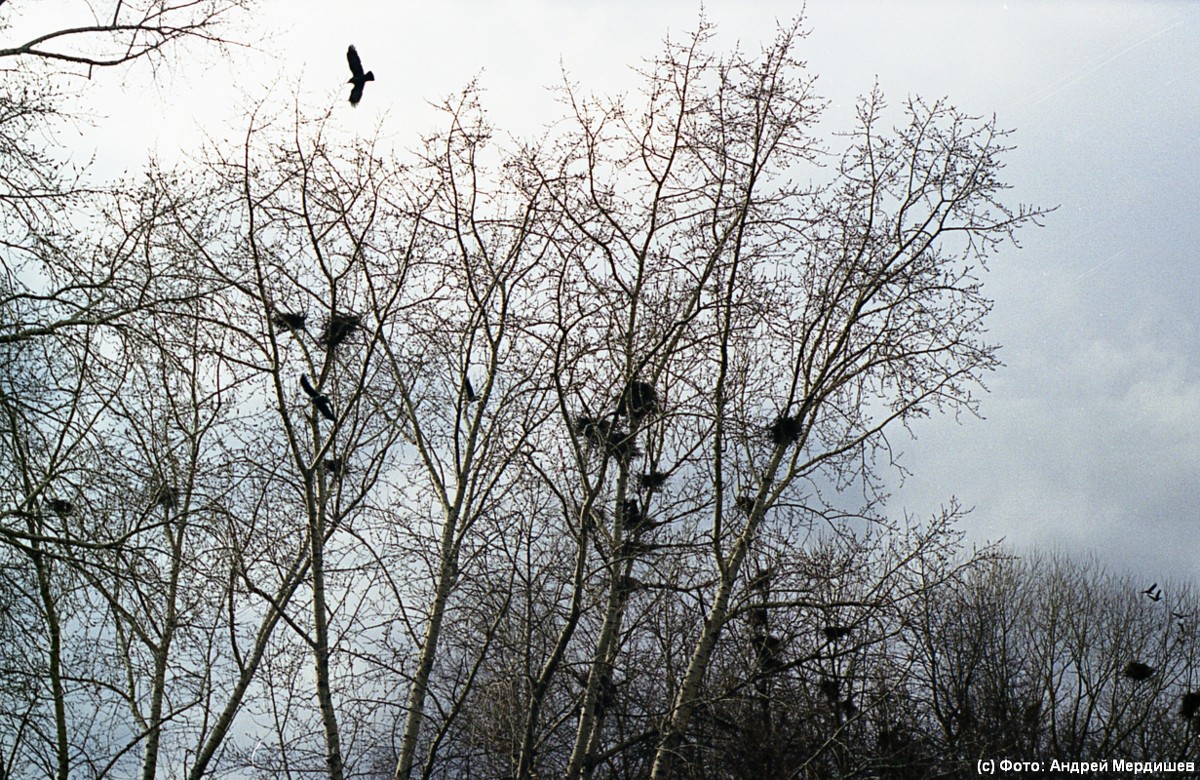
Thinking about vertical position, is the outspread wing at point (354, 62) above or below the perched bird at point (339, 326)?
above

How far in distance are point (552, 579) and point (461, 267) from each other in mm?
2848

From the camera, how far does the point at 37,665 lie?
7.38 meters

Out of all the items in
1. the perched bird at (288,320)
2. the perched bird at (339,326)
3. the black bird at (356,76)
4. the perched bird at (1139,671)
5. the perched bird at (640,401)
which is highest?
the black bird at (356,76)

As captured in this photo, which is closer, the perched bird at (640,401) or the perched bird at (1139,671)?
the perched bird at (640,401)

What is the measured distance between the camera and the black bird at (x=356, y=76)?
306 inches

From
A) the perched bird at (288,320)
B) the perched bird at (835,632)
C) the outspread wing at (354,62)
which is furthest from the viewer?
the perched bird at (288,320)

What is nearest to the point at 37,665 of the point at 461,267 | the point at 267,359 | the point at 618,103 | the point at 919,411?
the point at 267,359

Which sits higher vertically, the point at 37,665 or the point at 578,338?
the point at 578,338

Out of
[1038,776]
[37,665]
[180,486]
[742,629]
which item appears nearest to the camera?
[37,665]

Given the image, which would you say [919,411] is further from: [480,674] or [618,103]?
[480,674]

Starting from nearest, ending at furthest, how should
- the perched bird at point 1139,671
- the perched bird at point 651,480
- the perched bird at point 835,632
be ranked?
the perched bird at point 835,632 → the perched bird at point 651,480 → the perched bird at point 1139,671

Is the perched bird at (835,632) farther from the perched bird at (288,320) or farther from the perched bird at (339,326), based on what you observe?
the perched bird at (288,320)

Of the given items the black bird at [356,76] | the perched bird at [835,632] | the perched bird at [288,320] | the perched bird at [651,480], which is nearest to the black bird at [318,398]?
the perched bird at [288,320]

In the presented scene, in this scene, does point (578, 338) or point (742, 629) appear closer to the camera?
point (578, 338)
